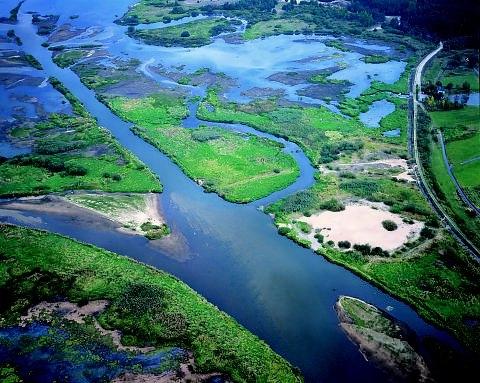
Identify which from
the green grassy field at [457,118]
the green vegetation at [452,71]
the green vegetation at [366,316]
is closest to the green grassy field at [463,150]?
the green grassy field at [457,118]

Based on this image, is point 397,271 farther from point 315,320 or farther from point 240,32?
point 240,32

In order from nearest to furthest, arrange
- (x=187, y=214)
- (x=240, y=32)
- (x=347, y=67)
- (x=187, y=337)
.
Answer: (x=187, y=337), (x=187, y=214), (x=347, y=67), (x=240, y=32)

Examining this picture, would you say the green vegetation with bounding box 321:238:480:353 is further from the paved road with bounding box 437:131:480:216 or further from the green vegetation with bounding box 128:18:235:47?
the green vegetation with bounding box 128:18:235:47

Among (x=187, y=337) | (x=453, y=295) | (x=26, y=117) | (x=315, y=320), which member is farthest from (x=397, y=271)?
(x=26, y=117)

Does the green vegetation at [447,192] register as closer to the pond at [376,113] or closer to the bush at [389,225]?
the bush at [389,225]

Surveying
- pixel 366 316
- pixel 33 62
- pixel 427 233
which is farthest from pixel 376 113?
pixel 33 62

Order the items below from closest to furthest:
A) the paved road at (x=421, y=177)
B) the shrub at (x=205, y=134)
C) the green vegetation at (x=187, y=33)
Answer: the paved road at (x=421, y=177) → the shrub at (x=205, y=134) → the green vegetation at (x=187, y=33)

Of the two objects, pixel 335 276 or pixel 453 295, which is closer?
pixel 453 295
